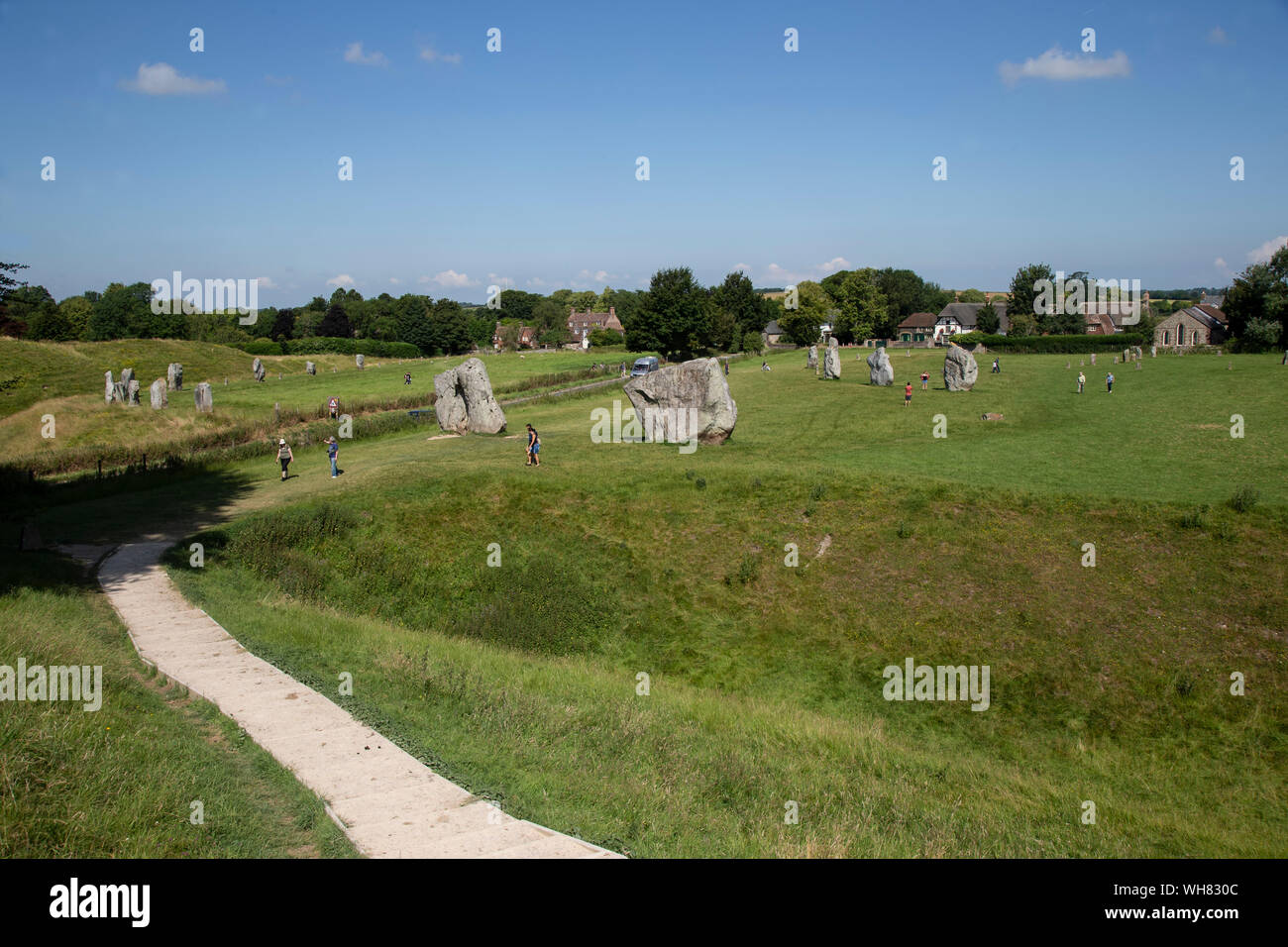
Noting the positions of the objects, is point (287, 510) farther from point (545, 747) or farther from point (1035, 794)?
point (1035, 794)

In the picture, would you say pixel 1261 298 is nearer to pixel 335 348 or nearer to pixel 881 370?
pixel 881 370

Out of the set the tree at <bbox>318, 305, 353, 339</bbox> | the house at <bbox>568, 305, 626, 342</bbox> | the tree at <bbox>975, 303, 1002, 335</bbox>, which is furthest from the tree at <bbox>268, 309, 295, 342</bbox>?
the tree at <bbox>975, 303, 1002, 335</bbox>

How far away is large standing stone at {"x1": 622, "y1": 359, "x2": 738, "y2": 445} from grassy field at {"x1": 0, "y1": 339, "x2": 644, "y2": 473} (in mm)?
21625

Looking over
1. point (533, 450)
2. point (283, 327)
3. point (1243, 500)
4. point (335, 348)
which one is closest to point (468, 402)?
point (533, 450)

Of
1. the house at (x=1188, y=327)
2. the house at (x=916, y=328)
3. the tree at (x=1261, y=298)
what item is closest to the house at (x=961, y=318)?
the house at (x=916, y=328)

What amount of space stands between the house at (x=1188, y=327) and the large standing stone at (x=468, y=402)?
96454mm

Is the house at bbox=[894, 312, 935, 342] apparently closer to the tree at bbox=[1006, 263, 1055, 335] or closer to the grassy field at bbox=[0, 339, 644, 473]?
the tree at bbox=[1006, 263, 1055, 335]

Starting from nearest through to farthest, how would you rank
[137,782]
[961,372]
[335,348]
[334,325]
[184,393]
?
[137,782] → [961,372] → [184,393] → [335,348] → [334,325]

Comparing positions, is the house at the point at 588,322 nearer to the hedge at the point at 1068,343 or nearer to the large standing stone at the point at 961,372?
the hedge at the point at 1068,343

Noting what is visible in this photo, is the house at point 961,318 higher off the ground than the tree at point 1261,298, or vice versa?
the house at point 961,318

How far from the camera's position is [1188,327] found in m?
104

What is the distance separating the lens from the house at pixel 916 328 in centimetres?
15425

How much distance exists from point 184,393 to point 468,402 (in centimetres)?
3878

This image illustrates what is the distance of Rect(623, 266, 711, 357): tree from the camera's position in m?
102
